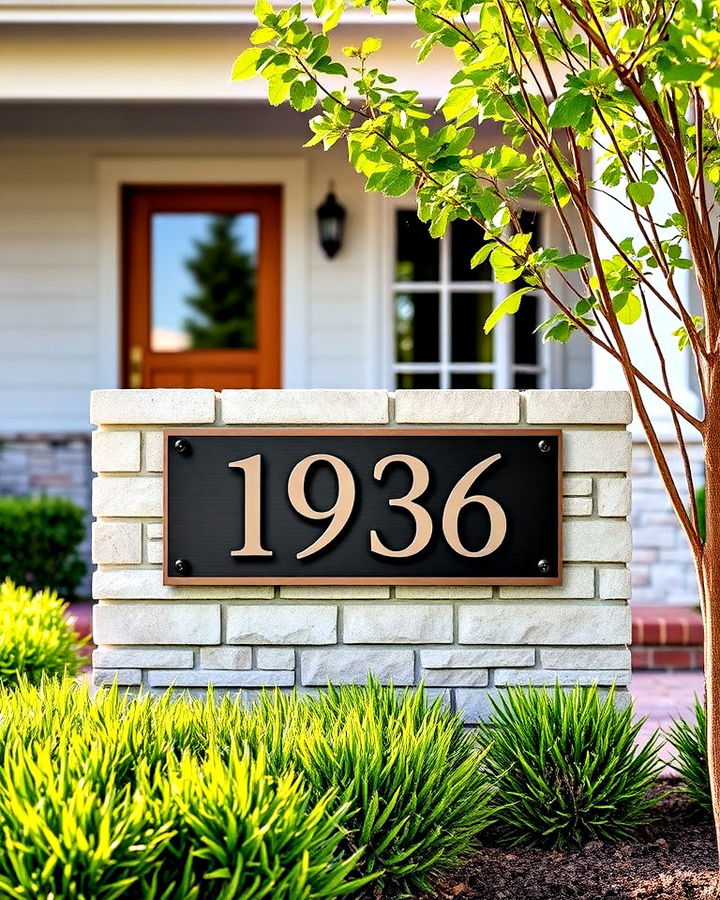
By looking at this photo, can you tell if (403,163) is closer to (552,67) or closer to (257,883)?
(257,883)

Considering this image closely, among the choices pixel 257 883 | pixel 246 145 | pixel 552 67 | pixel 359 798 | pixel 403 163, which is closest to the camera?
pixel 257 883

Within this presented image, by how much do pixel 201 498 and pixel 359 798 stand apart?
1014 mm

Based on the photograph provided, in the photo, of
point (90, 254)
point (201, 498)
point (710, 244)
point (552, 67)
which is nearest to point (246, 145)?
point (90, 254)

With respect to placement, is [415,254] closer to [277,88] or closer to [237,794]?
[277,88]

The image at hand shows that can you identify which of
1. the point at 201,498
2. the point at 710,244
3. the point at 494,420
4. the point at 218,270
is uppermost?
the point at 218,270

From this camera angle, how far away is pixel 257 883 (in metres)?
1.46

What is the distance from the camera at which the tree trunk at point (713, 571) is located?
2.06m

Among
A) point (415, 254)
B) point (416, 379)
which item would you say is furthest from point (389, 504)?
point (415, 254)

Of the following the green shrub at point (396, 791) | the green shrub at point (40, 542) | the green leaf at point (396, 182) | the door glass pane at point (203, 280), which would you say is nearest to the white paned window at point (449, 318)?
the door glass pane at point (203, 280)

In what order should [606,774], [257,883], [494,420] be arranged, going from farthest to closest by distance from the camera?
[494,420], [606,774], [257,883]

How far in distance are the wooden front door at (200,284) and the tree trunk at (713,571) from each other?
513cm

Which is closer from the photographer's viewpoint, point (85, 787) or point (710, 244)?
point (85, 787)

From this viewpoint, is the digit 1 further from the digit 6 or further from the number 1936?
the digit 6

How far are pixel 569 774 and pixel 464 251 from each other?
17.0 feet
